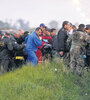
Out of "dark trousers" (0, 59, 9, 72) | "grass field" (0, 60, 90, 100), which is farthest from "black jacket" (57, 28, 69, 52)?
"dark trousers" (0, 59, 9, 72)

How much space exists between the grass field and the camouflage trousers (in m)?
0.26

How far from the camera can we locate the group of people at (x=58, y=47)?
924 cm

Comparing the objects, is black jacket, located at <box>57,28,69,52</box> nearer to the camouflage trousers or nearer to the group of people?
the group of people

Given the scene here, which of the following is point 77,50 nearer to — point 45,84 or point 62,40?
point 62,40

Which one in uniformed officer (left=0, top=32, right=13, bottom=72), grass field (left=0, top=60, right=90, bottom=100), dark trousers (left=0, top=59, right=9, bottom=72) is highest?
uniformed officer (left=0, top=32, right=13, bottom=72)

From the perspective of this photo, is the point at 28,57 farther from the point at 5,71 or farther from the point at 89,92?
the point at 89,92

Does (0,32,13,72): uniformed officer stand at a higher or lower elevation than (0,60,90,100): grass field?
higher

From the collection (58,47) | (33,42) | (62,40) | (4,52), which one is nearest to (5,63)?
(4,52)

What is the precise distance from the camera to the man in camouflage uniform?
30.0 feet

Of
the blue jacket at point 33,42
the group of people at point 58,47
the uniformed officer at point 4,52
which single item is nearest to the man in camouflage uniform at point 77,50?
the group of people at point 58,47

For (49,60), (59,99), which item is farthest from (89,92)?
(49,60)

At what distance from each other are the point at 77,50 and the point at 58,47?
1214 millimetres

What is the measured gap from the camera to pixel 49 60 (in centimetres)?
1016

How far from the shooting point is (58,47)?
10234 millimetres
